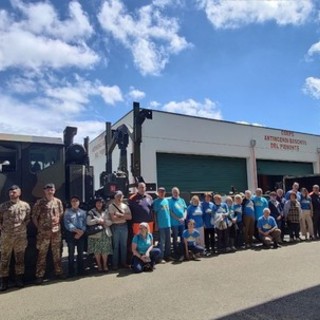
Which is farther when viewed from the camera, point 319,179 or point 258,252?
point 319,179

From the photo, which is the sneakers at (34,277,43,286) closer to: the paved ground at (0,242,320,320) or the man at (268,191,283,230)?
the paved ground at (0,242,320,320)

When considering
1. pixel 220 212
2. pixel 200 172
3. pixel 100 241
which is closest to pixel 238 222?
pixel 220 212

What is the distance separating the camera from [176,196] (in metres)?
9.21

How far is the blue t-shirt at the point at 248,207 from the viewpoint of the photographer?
1048 centimetres

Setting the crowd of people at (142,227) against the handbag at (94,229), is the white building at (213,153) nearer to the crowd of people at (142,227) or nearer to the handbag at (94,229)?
the crowd of people at (142,227)

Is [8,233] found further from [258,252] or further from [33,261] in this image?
[258,252]

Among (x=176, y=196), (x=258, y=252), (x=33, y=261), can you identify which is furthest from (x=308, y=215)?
(x=33, y=261)

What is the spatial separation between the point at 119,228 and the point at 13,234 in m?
2.23

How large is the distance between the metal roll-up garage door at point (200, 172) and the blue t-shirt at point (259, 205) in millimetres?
9295

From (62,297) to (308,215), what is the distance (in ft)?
28.2

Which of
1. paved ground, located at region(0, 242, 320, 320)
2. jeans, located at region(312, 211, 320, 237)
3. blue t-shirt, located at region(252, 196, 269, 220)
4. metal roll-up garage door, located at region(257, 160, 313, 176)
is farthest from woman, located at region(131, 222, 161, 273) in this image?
metal roll-up garage door, located at region(257, 160, 313, 176)

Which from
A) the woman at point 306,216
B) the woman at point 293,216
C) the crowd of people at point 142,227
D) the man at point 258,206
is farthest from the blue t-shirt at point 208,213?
the woman at point 306,216

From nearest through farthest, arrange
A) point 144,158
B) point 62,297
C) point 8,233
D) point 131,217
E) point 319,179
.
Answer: point 62,297
point 8,233
point 131,217
point 319,179
point 144,158

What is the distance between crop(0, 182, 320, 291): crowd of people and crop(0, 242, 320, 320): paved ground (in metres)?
0.56
